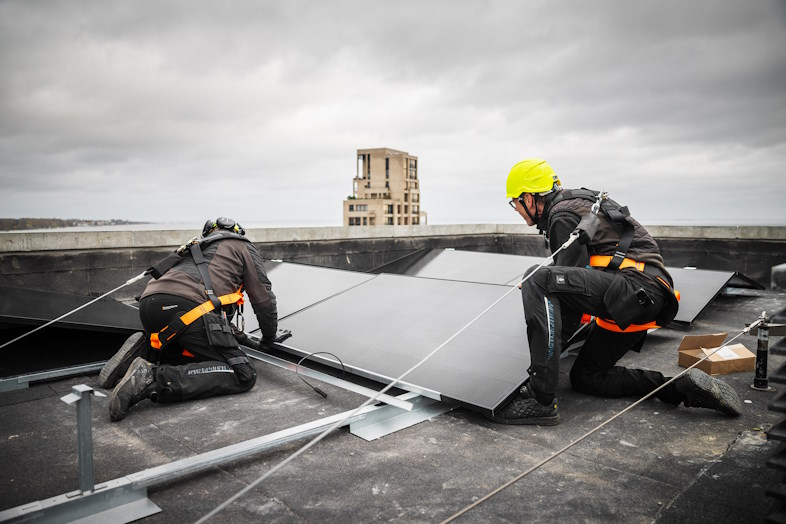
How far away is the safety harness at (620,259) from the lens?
10.5 ft

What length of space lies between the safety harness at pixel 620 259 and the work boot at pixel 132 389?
294 centimetres

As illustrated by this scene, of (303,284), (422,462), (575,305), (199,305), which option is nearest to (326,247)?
(303,284)

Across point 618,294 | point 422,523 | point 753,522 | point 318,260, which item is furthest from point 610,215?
point 318,260

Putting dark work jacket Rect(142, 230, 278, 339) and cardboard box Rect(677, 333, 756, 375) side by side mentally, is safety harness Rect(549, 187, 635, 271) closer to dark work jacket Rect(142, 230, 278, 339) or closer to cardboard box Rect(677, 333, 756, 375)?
cardboard box Rect(677, 333, 756, 375)

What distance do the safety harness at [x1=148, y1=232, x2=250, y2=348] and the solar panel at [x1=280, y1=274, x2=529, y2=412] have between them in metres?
0.63

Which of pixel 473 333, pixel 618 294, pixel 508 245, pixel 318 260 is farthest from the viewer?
pixel 508 245

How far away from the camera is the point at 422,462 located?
99.3 inches

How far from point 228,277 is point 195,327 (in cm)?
45

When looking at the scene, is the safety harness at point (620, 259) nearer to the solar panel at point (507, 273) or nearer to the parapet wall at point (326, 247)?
the solar panel at point (507, 273)

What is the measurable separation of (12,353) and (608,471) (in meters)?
4.34

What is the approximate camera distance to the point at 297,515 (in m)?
2.06

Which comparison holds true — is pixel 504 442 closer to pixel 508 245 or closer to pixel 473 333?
pixel 473 333

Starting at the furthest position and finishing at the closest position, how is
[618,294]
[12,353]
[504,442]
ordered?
[12,353] → [618,294] → [504,442]

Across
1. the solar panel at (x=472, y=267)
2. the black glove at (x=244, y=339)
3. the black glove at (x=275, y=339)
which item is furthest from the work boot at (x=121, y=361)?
the solar panel at (x=472, y=267)
